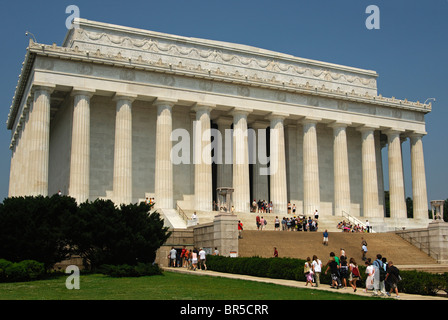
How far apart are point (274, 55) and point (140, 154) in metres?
20.2

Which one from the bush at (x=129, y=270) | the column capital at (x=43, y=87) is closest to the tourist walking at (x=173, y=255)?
the bush at (x=129, y=270)

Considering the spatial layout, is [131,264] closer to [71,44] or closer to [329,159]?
[71,44]

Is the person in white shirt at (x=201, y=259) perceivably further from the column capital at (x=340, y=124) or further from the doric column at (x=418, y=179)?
the doric column at (x=418, y=179)

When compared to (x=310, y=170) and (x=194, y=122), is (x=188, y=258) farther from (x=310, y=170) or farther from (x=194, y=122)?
(x=310, y=170)

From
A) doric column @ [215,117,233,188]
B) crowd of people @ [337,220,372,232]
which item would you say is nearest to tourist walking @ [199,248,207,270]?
crowd of people @ [337,220,372,232]

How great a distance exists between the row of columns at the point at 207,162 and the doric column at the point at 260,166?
10.8ft

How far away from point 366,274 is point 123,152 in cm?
3109

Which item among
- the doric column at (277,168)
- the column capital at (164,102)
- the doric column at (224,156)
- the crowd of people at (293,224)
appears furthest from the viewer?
the doric column at (224,156)

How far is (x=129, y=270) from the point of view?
27781 mm

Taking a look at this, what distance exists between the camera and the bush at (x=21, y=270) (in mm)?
26498

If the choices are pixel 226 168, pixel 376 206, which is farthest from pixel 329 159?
pixel 226 168

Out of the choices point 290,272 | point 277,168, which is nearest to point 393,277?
point 290,272

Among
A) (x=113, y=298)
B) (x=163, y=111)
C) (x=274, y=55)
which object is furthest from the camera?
(x=274, y=55)
